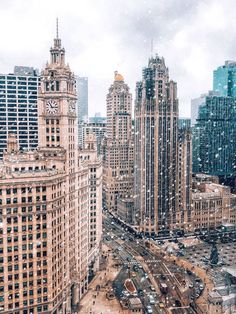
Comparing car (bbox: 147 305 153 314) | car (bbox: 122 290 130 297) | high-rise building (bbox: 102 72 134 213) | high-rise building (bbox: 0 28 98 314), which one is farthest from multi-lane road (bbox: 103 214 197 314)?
high-rise building (bbox: 102 72 134 213)

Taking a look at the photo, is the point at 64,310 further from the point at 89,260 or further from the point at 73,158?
the point at 73,158

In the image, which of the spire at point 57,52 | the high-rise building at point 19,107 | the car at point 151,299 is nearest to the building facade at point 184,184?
the high-rise building at point 19,107

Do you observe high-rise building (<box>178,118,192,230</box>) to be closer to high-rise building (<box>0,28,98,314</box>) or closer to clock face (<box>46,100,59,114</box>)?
high-rise building (<box>0,28,98,314</box>)

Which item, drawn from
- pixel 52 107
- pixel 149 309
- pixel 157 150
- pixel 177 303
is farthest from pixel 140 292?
pixel 157 150

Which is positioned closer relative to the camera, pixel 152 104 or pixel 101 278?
pixel 101 278

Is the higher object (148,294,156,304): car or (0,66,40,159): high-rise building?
(0,66,40,159): high-rise building

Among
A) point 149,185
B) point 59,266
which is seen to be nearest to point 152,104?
point 149,185

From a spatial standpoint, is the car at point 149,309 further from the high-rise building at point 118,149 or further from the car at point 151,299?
the high-rise building at point 118,149
